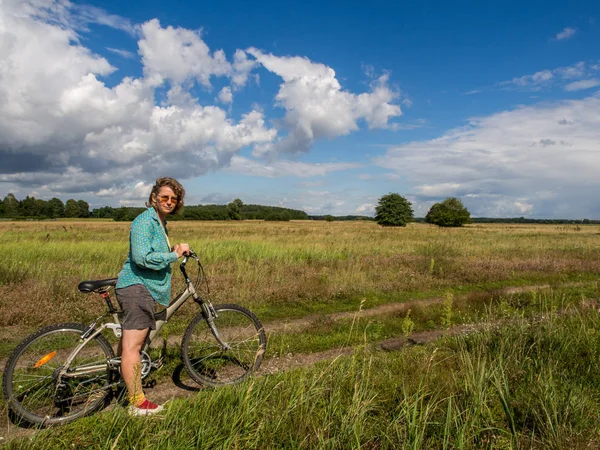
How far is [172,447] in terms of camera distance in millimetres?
2719

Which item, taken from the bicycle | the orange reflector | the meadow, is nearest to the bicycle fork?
the bicycle

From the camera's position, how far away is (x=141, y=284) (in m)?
3.77

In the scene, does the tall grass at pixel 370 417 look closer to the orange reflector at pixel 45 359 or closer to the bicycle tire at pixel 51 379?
the bicycle tire at pixel 51 379

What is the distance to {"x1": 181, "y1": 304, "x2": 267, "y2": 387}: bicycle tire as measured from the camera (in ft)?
15.2

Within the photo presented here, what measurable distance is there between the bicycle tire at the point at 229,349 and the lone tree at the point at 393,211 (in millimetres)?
79500

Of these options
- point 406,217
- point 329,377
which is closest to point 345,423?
point 329,377

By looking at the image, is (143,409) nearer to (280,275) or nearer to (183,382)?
(183,382)

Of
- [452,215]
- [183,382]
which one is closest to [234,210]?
[452,215]

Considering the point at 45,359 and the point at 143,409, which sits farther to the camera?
the point at 45,359

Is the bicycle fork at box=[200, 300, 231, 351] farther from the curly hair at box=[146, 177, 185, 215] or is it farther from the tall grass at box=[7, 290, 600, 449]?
the curly hair at box=[146, 177, 185, 215]

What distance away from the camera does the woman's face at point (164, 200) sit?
391cm

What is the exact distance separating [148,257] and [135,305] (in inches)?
22.5

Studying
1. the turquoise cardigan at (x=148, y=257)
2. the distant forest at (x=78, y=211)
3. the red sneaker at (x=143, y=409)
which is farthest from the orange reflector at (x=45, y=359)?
the distant forest at (x=78, y=211)

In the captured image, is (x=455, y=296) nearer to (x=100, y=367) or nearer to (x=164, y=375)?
(x=164, y=375)
